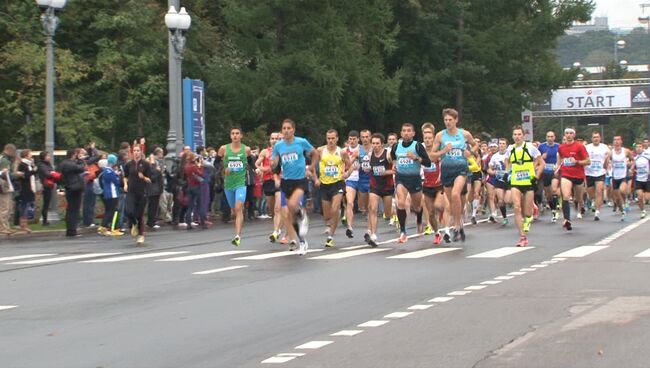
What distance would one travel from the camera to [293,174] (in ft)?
62.9

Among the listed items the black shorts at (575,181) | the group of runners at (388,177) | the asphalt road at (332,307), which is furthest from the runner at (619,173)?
the asphalt road at (332,307)

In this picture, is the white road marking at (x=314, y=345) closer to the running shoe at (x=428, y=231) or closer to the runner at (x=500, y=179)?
the running shoe at (x=428, y=231)

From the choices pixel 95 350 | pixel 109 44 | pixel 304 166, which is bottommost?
pixel 95 350

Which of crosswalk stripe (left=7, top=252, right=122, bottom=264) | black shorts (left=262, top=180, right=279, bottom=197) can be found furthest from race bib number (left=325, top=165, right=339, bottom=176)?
crosswalk stripe (left=7, top=252, right=122, bottom=264)

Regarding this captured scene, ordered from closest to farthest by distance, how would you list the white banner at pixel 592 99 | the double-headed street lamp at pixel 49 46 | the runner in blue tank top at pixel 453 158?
the runner in blue tank top at pixel 453 158, the double-headed street lamp at pixel 49 46, the white banner at pixel 592 99

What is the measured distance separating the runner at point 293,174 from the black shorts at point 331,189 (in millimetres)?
1617

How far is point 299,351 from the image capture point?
916 cm

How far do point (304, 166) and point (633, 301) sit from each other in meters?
8.16

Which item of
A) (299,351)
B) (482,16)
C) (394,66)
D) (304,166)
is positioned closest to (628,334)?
(299,351)

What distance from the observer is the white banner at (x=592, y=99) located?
8438 centimetres

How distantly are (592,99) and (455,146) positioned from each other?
6657 cm

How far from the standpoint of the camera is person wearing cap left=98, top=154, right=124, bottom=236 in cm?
2573

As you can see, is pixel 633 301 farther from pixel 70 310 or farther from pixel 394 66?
pixel 394 66

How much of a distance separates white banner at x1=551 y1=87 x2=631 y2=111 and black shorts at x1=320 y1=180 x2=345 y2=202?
6476cm
